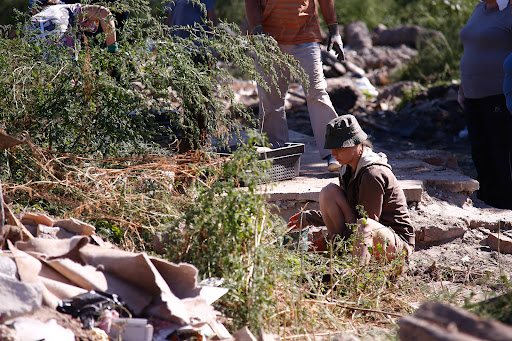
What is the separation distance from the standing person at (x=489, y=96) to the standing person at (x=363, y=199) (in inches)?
78.5

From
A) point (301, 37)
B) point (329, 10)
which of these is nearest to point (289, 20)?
point (301, 37)

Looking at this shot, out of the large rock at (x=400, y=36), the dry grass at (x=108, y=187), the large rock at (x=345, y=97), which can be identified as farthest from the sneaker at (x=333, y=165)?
the large rock at (x=400, y=36)

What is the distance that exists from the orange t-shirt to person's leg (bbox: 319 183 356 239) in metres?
1.94

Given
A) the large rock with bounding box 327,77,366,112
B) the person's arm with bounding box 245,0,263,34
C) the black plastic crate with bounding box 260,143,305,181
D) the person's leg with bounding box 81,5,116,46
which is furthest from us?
the large rock with bounding box 327,77,366,112

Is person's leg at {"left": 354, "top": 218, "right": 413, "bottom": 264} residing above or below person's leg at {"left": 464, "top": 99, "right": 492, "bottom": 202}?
below

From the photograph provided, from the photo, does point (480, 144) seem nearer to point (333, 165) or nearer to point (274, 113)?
point (333, 165)

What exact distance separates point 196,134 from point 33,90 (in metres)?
1.26

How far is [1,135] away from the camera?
3.47m

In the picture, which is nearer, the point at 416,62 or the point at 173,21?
the point at 173,21

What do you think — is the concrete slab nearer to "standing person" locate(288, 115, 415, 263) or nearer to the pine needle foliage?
"standing person" locate(288, 115, 415, 263)

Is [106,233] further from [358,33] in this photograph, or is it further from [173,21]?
[358,33]

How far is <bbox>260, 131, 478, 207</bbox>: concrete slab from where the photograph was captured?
5004mm

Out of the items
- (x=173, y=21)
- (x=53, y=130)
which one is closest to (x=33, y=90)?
(x=53, y=130)

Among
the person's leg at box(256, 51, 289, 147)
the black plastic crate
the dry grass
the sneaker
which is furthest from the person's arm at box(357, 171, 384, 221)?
the person's leg at box(256, 51, 289, 147)
